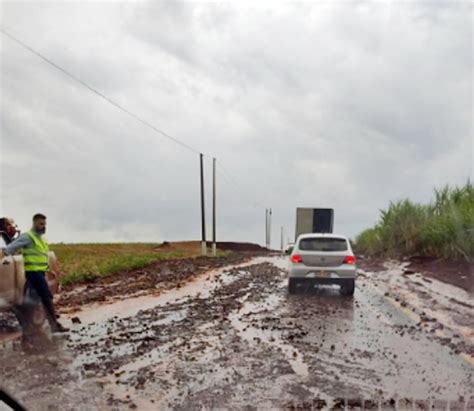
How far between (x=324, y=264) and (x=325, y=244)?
62cm

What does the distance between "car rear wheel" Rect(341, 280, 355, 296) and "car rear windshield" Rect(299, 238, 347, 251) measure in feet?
3.18

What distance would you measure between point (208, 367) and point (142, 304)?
733 cm

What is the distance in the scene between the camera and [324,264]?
16.7 meters

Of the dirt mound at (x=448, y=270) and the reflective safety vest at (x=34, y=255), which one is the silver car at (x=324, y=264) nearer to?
the dirt mound at (x=448, y=270)

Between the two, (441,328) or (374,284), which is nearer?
(441,328)

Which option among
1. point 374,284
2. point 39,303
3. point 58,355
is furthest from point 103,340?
point 374,284

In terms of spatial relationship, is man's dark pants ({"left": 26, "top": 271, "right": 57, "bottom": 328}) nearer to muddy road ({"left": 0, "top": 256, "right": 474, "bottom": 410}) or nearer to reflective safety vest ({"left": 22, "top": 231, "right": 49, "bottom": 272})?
reflective safety vest ({"left": 22, "top": 231, "right": 49, "bottom": 272})

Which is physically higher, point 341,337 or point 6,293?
point 6,293

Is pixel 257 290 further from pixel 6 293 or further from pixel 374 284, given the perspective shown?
pixel 6 293

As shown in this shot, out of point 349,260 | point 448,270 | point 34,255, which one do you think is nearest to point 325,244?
point 349,260

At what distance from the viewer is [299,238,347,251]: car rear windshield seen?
16938 millimetres

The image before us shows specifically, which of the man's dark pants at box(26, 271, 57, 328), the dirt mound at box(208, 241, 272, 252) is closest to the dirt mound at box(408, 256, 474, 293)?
the man's dark pants at box(26, 271, 57, 328)

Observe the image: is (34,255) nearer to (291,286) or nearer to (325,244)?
(291,286)

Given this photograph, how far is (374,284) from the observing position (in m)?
21.4
